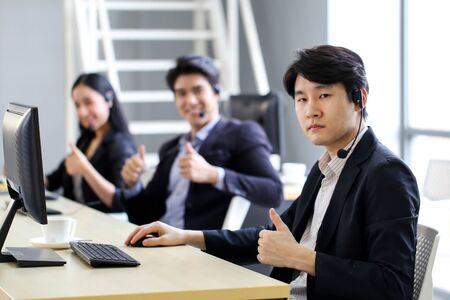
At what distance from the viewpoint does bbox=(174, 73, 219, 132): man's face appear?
371 centimetres

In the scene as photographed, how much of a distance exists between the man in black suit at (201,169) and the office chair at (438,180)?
0.69 metres

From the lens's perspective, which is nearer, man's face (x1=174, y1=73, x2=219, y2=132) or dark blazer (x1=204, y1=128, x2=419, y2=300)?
dark blazer (x1=204, y1=128, x2=419, y2=300)

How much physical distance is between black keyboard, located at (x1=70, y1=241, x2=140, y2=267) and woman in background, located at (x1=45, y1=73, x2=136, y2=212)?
166 cm

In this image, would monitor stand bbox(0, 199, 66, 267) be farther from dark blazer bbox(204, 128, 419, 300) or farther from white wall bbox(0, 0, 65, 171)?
white wall bbox(0, 0, 65, 171)

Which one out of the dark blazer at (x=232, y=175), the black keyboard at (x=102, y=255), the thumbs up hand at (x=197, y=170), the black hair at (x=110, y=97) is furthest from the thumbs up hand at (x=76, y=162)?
the black keyboard at (x=102, y=255)

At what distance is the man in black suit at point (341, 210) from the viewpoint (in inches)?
81.1

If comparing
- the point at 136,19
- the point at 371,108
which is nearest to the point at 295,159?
the point at 371,108

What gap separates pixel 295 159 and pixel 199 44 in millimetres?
1302

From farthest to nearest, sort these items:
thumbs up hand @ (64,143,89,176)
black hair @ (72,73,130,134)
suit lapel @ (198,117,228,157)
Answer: black hair @ (72,73,130,134) → thumbs up hand @ (64,143,89,176) → suit lapel @ (198,117,228,157)

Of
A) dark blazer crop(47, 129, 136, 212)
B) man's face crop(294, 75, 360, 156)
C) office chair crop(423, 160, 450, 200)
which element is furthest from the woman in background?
man's face crop(294, 75, 360, 156)

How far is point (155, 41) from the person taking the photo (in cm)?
679

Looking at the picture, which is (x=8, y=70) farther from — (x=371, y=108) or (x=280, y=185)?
(x=280, y=185)

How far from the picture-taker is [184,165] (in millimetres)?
3459

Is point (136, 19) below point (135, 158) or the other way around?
the other way around
